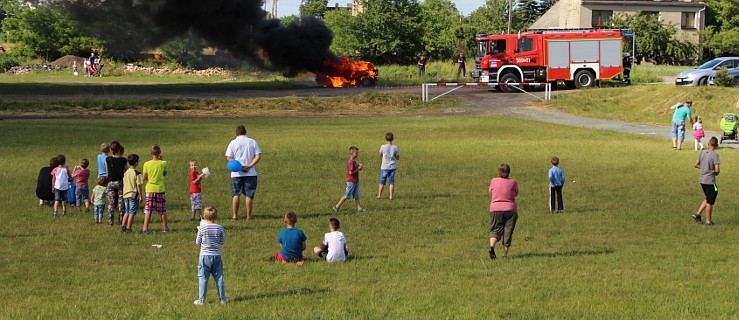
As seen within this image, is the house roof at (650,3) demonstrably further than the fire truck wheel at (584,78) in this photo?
Yes

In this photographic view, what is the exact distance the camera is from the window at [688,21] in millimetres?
88812

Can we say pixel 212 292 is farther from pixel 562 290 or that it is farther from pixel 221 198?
pixel 221 198

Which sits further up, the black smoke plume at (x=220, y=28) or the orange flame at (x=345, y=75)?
the black smoke plume at (x=220, y=28)

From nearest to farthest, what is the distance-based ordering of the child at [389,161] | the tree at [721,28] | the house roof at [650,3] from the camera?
the child at [389,161]
the tree at [721,28]
the house roof at [650,3]

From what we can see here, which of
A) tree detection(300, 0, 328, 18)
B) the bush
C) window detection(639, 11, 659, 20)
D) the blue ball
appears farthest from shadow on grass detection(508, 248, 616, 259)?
tree detection(300, 0, 328, 18)

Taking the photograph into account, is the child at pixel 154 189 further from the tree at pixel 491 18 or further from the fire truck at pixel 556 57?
the tree at pixel 491 18

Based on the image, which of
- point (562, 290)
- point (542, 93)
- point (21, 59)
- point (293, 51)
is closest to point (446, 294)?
point (562, 290)

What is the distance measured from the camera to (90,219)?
1789 centimetres

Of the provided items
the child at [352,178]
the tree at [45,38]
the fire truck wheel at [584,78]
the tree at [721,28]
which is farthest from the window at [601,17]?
the child at [352,178]

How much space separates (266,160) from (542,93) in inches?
1159

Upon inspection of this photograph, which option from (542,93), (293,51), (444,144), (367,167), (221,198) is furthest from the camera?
(293,51)

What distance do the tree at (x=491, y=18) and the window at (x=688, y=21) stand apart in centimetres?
2280

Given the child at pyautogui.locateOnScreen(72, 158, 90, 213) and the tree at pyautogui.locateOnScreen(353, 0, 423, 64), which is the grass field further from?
the tree at pyautogui.locateOnScreen(353, 0, 423, 64)

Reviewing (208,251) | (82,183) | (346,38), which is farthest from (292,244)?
(346,38)
